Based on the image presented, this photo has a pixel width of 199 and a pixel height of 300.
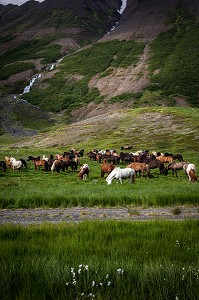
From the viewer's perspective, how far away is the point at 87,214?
585 inches

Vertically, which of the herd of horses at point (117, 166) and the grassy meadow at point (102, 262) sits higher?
the grassy meadow at point (102, 262)

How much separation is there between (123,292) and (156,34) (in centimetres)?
20766

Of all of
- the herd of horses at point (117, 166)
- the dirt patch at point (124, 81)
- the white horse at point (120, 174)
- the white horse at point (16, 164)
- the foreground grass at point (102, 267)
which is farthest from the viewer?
the dirt patch at point (124, 81)

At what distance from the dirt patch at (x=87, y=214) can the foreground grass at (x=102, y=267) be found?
5.44 m

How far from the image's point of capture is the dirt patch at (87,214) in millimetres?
13383

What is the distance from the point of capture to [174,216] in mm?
13711

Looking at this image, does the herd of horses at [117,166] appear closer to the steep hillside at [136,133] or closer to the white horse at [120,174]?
the white horse at [120,174]

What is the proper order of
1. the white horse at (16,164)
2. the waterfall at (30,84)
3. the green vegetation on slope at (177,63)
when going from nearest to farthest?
1. the white horse at (16,164)
2. the green vegetation on slope at (177,63)
3. the waterfall at (30,84)

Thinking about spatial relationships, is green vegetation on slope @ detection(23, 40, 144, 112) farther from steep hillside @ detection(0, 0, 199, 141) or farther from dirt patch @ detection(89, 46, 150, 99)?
dirt patch @ detection(89, 46, 150, 99)

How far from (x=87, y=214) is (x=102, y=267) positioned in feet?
32.4

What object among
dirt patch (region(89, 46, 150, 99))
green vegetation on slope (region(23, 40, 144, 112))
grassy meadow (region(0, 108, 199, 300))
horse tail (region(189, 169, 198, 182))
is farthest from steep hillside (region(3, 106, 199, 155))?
green vegetation on slope (region(23, 40, 144, 112))

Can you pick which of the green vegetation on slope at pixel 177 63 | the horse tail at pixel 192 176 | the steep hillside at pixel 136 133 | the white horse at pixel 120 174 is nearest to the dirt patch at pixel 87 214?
the white horse at pixel 120 174

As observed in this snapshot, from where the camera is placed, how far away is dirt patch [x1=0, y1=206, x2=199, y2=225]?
13383 millimetres

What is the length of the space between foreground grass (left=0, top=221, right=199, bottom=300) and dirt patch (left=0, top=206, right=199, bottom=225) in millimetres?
5444
